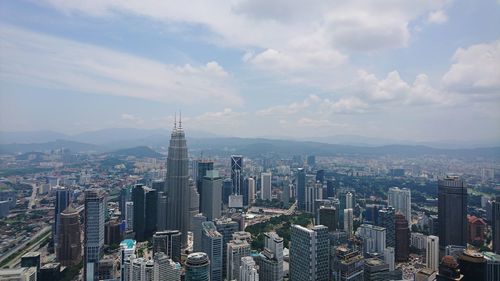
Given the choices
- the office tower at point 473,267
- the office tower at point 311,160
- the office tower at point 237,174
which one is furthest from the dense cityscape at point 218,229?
the office tower at point 311,160

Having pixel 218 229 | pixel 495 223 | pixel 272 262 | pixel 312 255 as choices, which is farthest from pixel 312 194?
pixel 312 255

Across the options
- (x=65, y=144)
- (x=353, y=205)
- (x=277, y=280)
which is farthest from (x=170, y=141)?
(x=353, y=205)

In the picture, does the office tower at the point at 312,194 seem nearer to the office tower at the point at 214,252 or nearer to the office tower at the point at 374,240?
the office tower at the point at 374,240

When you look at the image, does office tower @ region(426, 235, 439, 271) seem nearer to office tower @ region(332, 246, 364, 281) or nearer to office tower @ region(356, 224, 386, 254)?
office tower @ region(356, 224, 386, 254)

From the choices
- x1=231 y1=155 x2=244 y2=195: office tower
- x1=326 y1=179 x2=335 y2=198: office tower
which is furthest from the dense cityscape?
x1=231 y1=155 x2=244 y2=195: office tower

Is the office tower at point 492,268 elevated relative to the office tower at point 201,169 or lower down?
lower down

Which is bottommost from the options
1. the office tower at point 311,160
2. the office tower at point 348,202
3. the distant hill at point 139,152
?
the office tower at point 348,202

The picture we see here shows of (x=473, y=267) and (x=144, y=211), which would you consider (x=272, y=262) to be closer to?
(x=473, y=267)
